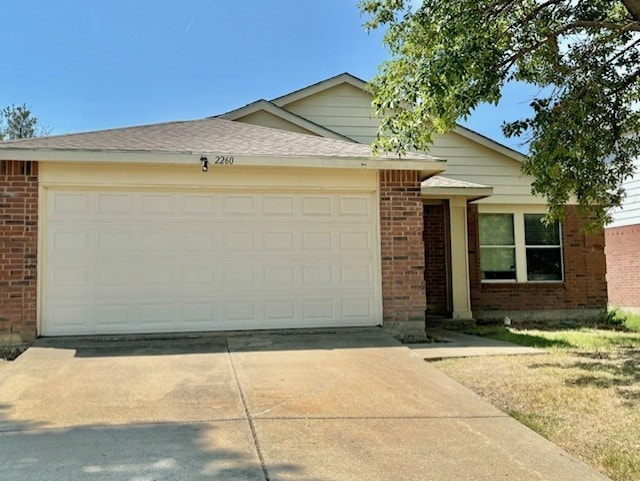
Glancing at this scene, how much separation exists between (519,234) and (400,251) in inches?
223

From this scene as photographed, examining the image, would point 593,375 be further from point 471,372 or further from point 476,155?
point 476,155

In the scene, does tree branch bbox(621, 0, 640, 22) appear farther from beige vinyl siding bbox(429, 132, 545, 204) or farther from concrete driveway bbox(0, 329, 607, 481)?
beige vinyl siding bbox(429, 132, 545, 204)

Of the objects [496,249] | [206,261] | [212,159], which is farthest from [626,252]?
[212,159]

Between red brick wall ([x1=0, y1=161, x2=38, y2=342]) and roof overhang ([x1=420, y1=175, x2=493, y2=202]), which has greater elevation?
roof overhang ([x1=420, y1=175, x2=493, y2=202])

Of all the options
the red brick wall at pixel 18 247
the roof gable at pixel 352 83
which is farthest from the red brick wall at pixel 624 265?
the red brick wall at pixel 18 247

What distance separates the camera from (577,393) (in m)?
5.89

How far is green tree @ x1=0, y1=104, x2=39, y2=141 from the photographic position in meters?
34.1

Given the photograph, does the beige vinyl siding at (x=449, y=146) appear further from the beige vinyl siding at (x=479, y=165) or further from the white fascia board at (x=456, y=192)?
the white fascia board at (x=456, y=192)

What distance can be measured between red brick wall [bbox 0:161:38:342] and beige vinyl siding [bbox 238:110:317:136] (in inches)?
226

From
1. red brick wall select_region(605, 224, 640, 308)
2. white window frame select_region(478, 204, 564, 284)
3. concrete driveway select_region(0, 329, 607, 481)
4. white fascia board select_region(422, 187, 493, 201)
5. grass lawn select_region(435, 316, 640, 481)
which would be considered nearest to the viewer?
concrete driveway select_region(0, 329, 607, 481)

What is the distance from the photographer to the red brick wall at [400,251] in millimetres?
8922

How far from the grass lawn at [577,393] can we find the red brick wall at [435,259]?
369 cm

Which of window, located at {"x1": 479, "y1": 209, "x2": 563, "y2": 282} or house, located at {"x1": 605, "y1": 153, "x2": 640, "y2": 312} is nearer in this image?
window, located at {"x1": 479, "y1": 209, "x2": 563, "y2": 282}

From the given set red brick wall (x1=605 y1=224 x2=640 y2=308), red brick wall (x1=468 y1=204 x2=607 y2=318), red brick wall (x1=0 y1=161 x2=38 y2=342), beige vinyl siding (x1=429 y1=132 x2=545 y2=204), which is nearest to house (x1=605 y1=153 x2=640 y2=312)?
red brick wall (x1=605 y1=224 x2=640 y2=308)
